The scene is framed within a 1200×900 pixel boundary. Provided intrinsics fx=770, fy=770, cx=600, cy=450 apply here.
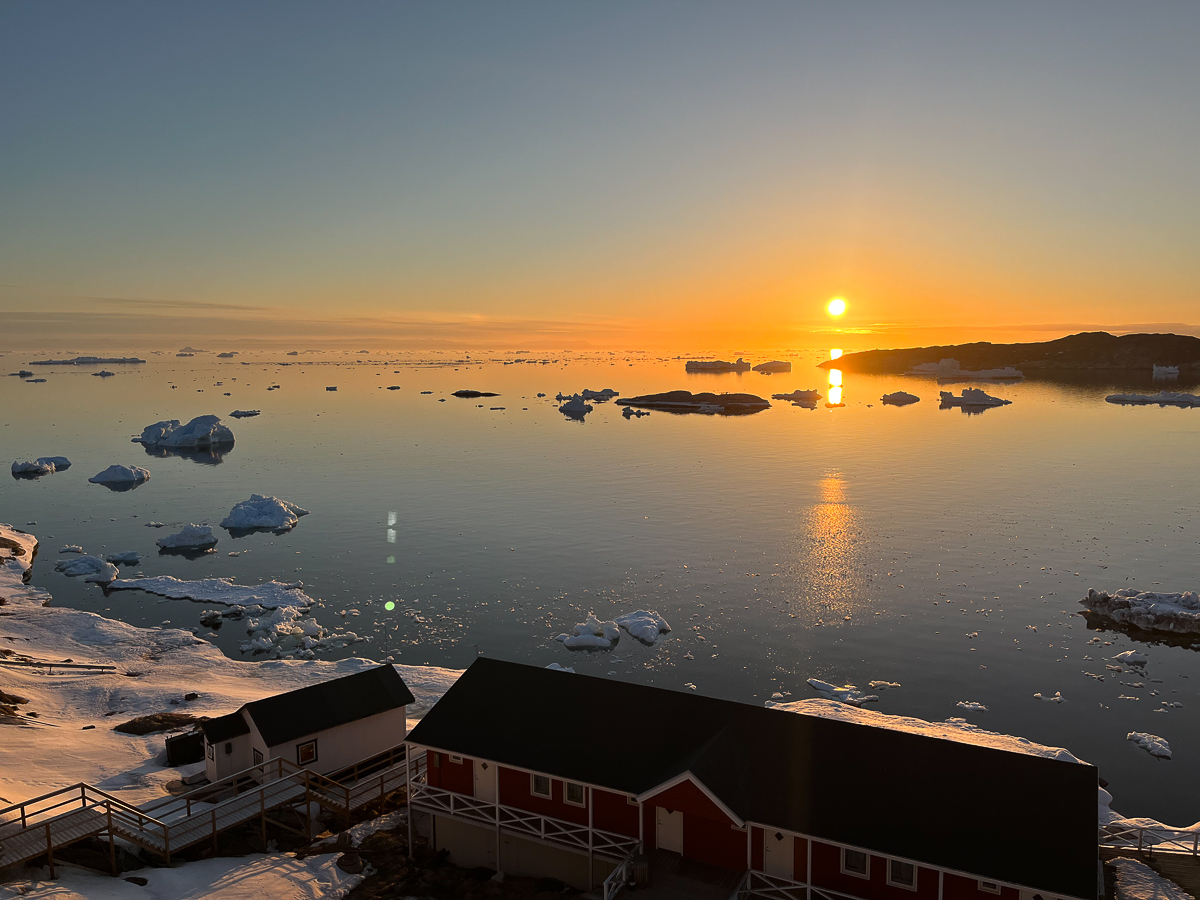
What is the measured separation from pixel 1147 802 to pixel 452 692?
22.4 m

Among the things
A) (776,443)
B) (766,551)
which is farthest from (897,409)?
(766,551)

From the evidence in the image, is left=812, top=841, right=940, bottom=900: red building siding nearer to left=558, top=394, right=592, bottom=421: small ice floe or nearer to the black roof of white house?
the black roof of white house

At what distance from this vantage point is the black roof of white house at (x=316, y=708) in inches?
846

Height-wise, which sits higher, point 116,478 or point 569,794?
point 569,794

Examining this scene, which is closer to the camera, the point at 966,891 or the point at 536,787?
the point at 966,891

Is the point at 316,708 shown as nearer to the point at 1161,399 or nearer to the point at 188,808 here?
the point at 188,808

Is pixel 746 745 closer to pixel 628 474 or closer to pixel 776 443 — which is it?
pixel 628 474

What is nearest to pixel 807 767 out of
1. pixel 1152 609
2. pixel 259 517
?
pixel 1152 609

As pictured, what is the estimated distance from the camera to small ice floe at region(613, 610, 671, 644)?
1502 inches

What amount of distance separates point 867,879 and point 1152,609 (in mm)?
33182

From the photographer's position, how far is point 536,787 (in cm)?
1889

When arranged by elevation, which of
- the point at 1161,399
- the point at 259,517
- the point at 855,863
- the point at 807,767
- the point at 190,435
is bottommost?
the point at 259,517

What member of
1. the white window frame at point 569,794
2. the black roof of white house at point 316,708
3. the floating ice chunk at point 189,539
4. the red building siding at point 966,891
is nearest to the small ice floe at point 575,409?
the floating ice chunk at point 189,539

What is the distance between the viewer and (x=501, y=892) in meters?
18.2
